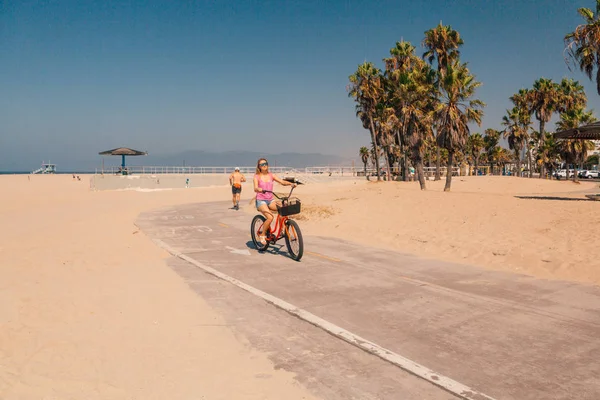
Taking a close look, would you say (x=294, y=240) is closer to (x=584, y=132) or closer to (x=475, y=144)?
(x=584, y=132)

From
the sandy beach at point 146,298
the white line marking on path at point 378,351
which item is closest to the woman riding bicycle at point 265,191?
the sandy beach at point 146,298

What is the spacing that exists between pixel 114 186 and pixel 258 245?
34.8 m

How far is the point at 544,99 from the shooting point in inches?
2147

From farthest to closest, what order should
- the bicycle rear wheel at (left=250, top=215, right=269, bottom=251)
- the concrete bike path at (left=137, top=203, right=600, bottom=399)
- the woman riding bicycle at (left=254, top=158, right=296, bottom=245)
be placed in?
the bicycle rear wheel at (left=250, top=215, right=269, bottom=251) < the woman riding bicycle at (left=254, top=158, right=296, bottom=245) < the concrete bike path at (left=137, top=203, right=600, bottom=399)

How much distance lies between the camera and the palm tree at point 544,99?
54406 millimetres

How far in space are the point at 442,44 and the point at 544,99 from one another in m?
22.3

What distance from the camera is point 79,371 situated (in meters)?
3.66

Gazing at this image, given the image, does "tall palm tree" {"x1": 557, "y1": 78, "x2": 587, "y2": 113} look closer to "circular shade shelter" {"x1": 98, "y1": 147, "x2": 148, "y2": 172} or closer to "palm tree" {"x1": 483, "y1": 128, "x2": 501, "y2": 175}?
"palm tree" {"x1": 483, "y1": 128, "x2": 501, "y2": 175}

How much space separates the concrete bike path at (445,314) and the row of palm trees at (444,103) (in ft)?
63.9

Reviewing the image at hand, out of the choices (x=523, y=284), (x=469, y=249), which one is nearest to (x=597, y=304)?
(x=523, y=284)

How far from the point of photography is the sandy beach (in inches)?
139

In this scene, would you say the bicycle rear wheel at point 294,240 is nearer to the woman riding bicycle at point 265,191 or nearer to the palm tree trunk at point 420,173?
the woman riding bicycle at point 265,191

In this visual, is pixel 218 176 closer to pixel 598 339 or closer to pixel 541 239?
pixel 541 239

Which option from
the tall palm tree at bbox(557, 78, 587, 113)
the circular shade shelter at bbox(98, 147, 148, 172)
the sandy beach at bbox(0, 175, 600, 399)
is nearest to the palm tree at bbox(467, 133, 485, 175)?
the tall palm tree at bbox(557, 78, 587, 113)
